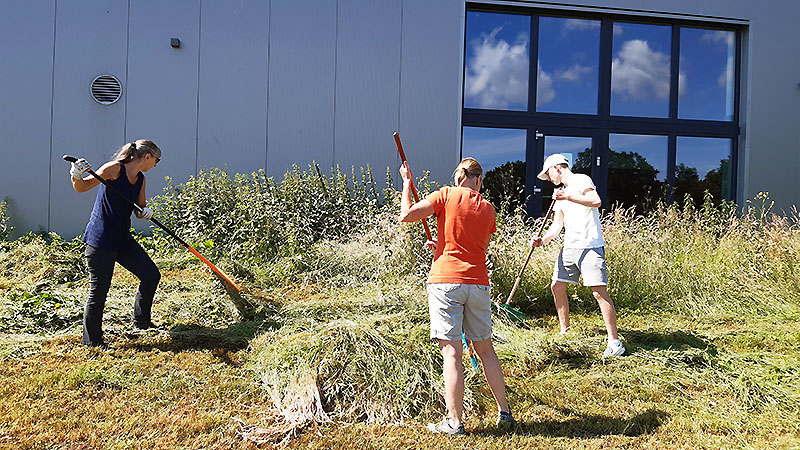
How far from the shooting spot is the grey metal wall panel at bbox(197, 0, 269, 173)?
28.8 ft

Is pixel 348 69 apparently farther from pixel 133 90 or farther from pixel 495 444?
pixel 495 444

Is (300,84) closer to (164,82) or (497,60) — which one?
(164,82)

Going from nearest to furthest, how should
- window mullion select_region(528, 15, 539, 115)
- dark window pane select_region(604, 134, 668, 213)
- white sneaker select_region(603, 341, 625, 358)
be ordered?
1. white sneaker select_region(603, 341, 625, 358)
2. window mullion select_region(528, 15, 539, 115)
3. dark window pane select_region(604, 134, 668, 213)

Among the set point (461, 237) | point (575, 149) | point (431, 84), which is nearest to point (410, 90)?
point (431, 84)

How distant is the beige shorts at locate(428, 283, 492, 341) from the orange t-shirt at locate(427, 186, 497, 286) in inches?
1.4

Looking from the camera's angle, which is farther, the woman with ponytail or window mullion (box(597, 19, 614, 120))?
window mullion (box(597, 19, 614, 120))

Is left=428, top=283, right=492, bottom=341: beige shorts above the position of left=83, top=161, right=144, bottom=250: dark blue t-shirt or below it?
below

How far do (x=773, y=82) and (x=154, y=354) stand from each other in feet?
33.9

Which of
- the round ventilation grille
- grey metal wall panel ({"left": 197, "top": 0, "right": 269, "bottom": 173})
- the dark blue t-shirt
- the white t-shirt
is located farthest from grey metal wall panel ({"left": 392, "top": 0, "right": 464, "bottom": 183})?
the dark blue t-shirt

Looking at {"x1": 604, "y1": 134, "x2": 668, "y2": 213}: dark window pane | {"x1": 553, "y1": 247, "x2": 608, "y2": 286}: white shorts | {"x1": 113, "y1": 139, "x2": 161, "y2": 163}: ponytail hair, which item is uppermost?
{"x1": 604, "y1": 134, "x2": 668, "y2": 213}: dark window pane

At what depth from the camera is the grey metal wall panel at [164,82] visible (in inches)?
343

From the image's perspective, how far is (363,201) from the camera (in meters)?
7.96

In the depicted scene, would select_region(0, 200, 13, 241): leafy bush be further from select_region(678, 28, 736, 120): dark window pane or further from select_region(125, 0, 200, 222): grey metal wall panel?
select_region(678, 28, 736, 120): dark window pane

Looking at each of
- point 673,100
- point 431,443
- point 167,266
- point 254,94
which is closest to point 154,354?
point 431,443
